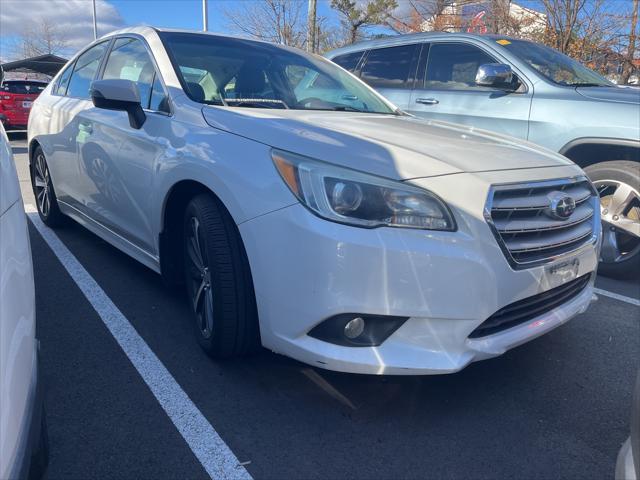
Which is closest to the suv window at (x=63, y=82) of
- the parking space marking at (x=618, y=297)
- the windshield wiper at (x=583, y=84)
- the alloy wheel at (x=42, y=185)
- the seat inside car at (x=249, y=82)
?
the alloy wheel at (x=42, y=185)

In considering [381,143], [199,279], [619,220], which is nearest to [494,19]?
[619,220]

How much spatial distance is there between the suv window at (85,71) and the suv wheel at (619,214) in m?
3.89

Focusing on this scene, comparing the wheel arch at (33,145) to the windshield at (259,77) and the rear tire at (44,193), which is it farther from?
the windshield at (259,77)

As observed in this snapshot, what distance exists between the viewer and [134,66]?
3469 millimetres

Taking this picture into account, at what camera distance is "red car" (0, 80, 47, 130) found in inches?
577

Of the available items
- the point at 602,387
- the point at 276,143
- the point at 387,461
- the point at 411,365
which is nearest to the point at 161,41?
the point at 276,143

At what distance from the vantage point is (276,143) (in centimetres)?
223

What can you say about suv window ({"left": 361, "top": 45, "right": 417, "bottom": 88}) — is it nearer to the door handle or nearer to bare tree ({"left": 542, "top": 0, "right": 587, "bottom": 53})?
the door handle

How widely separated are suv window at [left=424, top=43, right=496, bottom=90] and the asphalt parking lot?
2808 mm

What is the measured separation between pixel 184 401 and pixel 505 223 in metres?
1.56

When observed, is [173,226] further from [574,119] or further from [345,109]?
[574,119]

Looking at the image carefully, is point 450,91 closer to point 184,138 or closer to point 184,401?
point 184,138

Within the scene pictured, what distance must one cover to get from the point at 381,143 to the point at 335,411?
115 cm

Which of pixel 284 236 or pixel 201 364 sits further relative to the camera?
pixel 201 364
